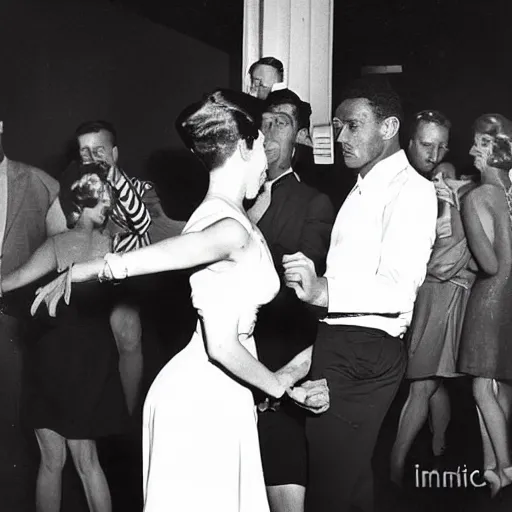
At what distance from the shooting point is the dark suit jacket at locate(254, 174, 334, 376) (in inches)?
146

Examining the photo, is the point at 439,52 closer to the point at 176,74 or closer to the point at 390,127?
the point at 390,127

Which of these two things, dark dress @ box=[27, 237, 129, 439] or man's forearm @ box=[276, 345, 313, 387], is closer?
man's forearm @ box=[276, 345, 313, 387]

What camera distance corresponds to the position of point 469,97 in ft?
12.4

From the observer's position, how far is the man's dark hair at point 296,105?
3.78m

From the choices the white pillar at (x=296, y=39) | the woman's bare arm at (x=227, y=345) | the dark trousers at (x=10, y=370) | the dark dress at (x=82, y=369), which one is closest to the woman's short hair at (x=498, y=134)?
the white pillar at (x=296, y=39)

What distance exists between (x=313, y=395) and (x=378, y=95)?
121 centimetres

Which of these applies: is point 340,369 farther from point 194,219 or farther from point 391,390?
point 194,219

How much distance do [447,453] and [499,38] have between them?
5.59 feet

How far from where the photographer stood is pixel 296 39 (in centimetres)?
384

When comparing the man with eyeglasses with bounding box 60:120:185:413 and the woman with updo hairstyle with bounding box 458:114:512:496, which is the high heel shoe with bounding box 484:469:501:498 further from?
the man with eyeglasses with bounding box 60:120:185:413

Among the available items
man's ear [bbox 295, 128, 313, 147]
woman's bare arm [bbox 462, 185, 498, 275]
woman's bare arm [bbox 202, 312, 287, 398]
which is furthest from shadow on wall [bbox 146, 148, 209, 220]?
woman's bare arm [bbox 462, 185, 498, 275]

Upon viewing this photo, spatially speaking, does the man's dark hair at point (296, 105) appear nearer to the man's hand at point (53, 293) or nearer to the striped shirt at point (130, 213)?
the striped shirt at point (130, 213)

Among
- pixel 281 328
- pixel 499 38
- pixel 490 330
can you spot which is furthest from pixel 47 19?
pixel 490 330

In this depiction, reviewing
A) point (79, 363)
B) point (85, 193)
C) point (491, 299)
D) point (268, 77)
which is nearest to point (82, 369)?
point (79, 363)
